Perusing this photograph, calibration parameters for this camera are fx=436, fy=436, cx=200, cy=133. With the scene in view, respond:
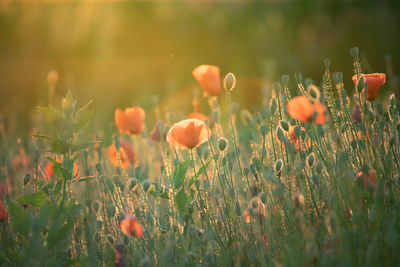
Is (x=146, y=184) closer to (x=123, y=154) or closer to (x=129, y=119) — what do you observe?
(x=123, y=154)

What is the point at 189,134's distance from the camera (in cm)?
155

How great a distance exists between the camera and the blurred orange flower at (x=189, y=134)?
1.55 meters

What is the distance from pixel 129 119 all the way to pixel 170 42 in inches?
217

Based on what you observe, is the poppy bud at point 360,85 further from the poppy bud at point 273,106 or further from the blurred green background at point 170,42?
the blurred green background at point 170,42

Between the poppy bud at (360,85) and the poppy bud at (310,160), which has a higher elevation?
the poppy bud at (360,85)

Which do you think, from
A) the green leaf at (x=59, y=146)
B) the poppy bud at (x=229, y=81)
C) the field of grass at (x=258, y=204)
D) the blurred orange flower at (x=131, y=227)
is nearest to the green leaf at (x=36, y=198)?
the field of grass at (x=258, y=204)

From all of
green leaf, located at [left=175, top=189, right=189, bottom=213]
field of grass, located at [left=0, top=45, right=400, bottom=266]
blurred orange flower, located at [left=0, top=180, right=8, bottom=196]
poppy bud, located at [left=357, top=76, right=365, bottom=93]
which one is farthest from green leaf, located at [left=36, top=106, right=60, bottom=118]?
poppy bud, located at [left=357, top=76, right=365, bottom=93]

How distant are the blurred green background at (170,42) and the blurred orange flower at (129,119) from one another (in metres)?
Answer: 4.26

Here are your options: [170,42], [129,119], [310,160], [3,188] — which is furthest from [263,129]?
[170,42]

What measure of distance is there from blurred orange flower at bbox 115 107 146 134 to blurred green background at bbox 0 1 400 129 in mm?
4263

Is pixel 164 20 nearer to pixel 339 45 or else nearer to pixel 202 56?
pixel 202 56

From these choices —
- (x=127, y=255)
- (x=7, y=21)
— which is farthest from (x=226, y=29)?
(x=127, y=255)

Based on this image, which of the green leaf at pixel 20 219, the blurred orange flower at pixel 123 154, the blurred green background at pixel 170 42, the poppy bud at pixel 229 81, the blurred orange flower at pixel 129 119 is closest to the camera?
the green leaf at pixel 20 219

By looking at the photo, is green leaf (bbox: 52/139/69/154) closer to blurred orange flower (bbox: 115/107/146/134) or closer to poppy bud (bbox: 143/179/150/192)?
poppy bud (bbox: 143/179/150/192)
